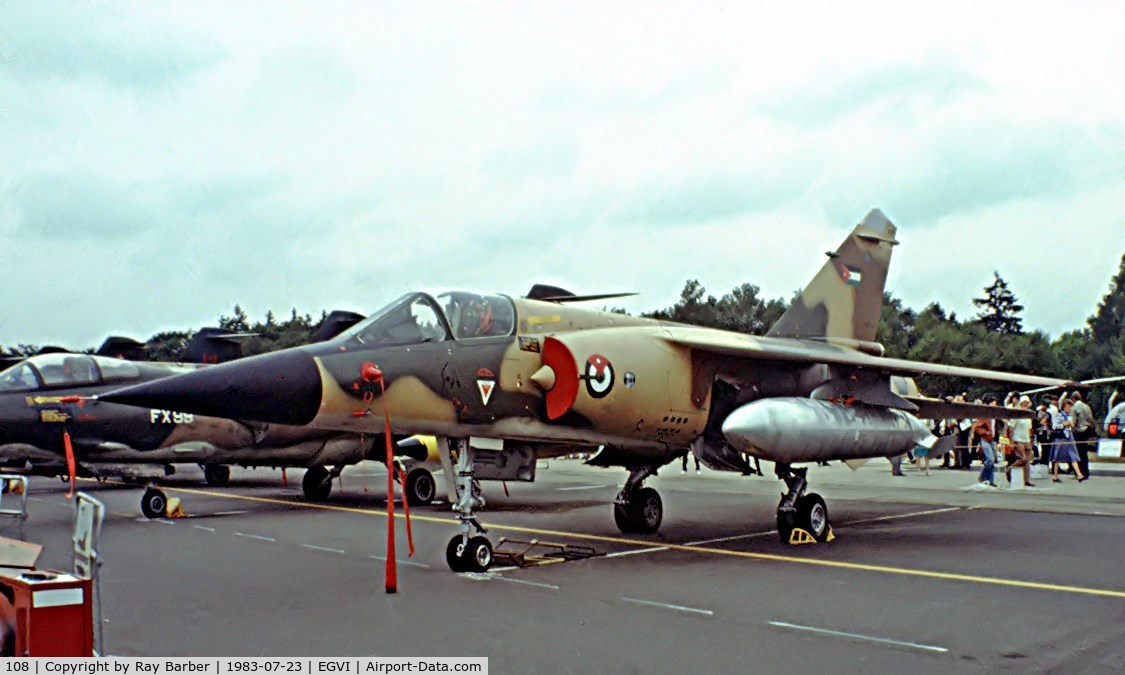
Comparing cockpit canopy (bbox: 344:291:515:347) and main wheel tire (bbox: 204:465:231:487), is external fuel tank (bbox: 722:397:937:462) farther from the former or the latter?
main wheel tire (bbox: 204:465:231:487)

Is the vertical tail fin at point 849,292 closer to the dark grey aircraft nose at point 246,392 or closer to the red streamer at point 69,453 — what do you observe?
the dark grey aircraft nose at point 246,392

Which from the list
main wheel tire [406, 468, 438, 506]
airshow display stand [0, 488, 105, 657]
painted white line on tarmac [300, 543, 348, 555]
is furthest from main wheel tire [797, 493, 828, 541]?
airshow display stand [0, 488, 105, 657]

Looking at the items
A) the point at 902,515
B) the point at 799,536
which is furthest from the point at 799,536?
the point at 902,515

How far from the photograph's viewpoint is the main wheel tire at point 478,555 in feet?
27.2

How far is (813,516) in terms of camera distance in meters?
10.4

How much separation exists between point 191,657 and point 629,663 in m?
2.47

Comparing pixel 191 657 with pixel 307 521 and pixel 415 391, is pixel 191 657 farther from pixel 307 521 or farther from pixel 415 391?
pixel 307 521

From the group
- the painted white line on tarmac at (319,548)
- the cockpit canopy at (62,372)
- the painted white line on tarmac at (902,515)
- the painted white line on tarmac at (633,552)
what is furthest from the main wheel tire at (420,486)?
the painted white line on tarmac at (902,515)

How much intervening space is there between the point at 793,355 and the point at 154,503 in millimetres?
9348

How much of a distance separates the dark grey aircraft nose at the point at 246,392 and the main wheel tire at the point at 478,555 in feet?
5.93

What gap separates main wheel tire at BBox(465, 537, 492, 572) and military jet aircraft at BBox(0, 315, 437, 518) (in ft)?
20.0

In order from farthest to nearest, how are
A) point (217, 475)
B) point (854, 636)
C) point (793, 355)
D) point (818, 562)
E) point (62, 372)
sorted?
point (217, 475) → point (62, 372) → point (793, 355) → point (818, 562) → point (854, 636)

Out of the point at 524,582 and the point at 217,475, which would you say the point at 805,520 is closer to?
the point at 524,582

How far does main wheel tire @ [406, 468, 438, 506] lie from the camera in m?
15.8
